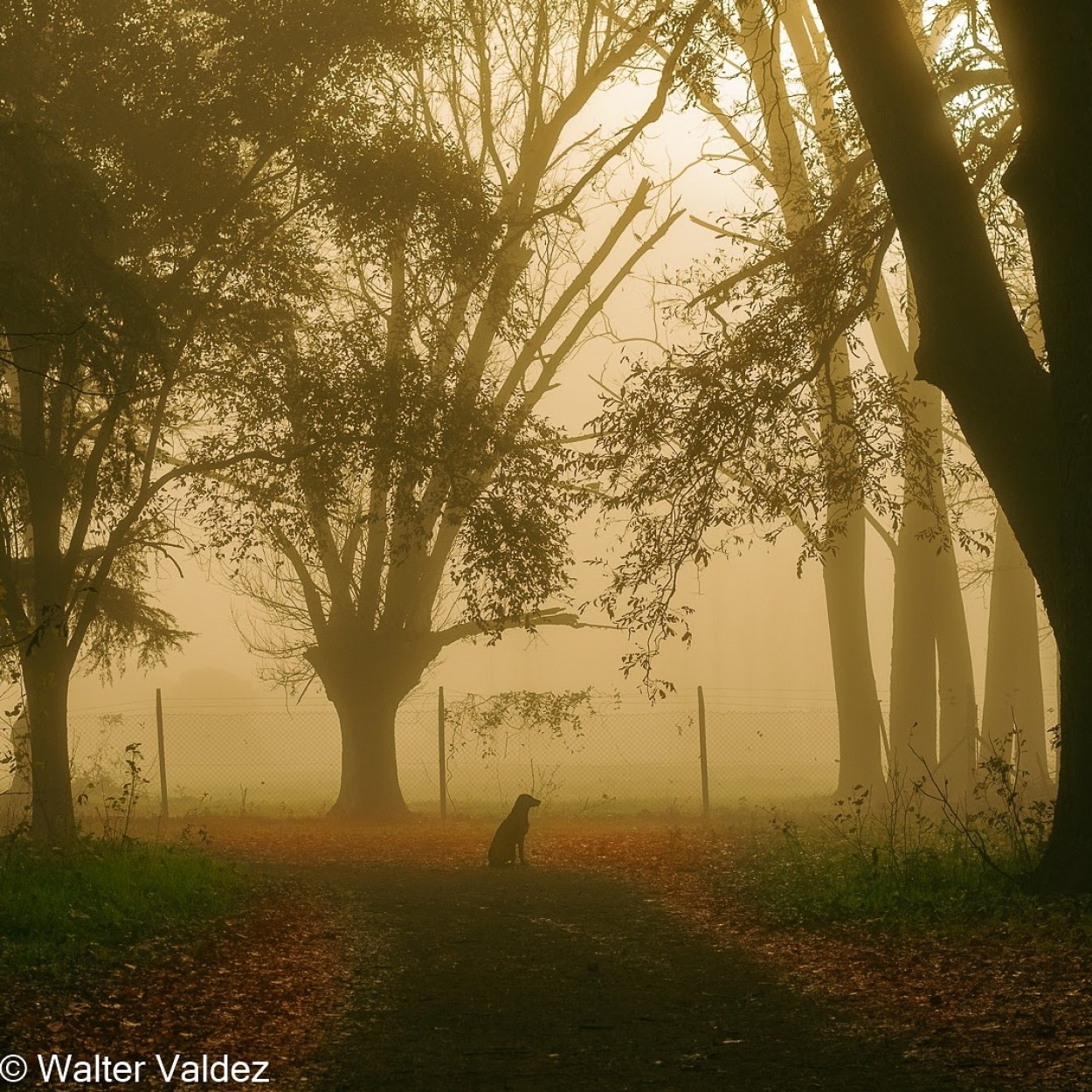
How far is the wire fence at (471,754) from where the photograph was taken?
23.1m

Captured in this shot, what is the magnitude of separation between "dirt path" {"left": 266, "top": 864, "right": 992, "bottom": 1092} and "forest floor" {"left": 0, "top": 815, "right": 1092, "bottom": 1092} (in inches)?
0.7

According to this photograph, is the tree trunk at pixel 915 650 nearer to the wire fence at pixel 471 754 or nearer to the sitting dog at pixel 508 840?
the wire fence at pixel 471 754

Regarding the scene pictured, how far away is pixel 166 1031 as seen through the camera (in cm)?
564

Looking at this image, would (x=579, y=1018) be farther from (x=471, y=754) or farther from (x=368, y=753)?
(x=471, y=754)

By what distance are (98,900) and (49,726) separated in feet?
19.5

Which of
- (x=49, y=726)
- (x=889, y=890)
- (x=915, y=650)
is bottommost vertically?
(x=889, y=890)

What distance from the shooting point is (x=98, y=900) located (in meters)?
8.38

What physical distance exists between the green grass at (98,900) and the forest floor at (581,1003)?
243mm

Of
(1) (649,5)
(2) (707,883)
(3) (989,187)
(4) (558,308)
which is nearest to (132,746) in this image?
(2) (707,883)

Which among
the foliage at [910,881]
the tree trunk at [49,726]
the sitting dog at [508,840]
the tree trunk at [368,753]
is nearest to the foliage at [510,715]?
the tree trunk at [368,753]

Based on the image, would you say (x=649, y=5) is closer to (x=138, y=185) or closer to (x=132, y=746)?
(x=138, y=185)

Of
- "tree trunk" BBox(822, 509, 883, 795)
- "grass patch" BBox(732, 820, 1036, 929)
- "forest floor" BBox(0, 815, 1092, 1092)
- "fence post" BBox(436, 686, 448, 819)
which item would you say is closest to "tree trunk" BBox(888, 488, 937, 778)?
"tree trunk" BBox(822, 509, 883, 795)

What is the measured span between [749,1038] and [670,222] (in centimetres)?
1941

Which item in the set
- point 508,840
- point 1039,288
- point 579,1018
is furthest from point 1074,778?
point 508,840
